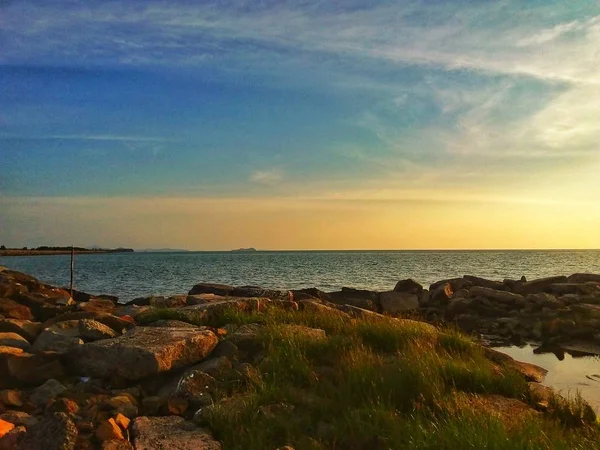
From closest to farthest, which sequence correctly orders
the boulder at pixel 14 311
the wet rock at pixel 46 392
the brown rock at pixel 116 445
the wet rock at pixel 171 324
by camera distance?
the brown rock at pixel 116 445, the wet rock at pixel 46 392, the wet rock at pixel 171 324, the boulder at pixel 14 311

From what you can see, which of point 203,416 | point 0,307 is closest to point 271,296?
point 0,307

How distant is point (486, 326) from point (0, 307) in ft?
49.7

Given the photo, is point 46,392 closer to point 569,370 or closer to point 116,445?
point 116,445

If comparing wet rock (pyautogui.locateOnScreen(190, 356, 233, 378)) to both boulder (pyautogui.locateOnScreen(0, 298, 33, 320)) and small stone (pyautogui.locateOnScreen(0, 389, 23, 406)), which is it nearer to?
small stone (pyautogui.locateOnScreen(0, 389, 23, 406))

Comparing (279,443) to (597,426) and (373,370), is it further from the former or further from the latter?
(597,426)

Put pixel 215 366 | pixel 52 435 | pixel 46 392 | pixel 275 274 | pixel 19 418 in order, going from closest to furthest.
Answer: pixel 52 435
pixel 19 418
pixel 46 392
pixel 215 366
pixel 275 274

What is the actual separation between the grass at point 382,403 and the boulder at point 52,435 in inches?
57.4

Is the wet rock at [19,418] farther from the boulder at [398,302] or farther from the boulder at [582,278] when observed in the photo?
the boulder at [582,278]

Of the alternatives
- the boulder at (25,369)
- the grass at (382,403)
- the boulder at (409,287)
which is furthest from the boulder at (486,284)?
the boulder at (25,369)

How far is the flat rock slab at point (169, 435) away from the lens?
539 centimetres

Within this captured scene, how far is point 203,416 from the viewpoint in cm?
605

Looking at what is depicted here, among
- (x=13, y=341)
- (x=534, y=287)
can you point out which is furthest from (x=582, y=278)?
(x=13, y=341)

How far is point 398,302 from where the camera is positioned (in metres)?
24.2

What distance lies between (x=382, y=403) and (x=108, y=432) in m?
2.91
